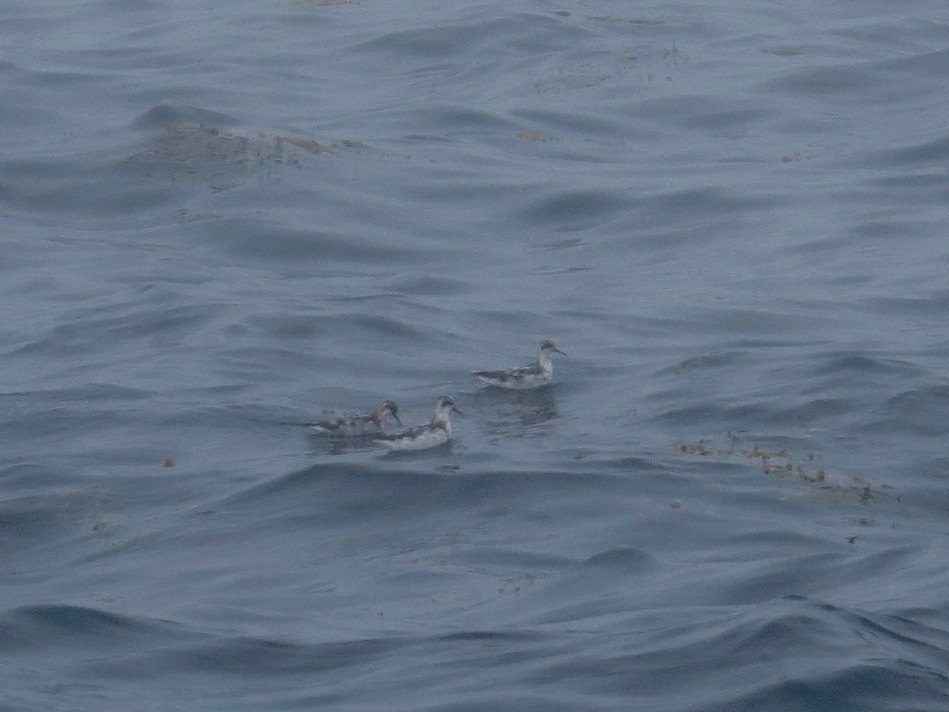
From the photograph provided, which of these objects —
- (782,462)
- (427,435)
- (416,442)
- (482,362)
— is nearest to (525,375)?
(482,362)

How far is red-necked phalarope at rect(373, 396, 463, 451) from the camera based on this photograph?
18547mm

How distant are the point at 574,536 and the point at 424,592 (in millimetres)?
1919

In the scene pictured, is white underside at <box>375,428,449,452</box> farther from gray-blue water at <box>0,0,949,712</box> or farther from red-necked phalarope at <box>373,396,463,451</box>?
gray-blue water at <box>0,0,949,712</box>

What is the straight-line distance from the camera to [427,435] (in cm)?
1870

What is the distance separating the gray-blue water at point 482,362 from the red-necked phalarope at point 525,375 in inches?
7.1

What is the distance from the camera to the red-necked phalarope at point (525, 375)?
20.8 m

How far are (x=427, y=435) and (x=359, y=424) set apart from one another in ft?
2.42

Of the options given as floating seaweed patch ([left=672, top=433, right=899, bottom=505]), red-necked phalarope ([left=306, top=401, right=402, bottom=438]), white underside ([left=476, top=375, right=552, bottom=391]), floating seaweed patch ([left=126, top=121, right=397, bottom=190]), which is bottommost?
floating seaweed patch ([left=672, top=433, right=899, bottom=505])

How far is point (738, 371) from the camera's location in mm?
21734

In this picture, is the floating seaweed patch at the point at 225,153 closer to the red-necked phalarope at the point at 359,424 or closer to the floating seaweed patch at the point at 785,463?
the red-necked phalarope at the point at 359,424

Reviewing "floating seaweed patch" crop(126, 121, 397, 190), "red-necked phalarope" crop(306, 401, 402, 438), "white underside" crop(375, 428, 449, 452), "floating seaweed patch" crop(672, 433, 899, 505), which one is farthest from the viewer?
"floating seaweed patch" crop(126, 121, 397, 190)

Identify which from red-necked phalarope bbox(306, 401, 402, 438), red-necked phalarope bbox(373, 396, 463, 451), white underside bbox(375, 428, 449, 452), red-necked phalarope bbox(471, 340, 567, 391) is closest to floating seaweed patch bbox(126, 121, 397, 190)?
red-necked phalarope bbox(471, 340, 567, 391)

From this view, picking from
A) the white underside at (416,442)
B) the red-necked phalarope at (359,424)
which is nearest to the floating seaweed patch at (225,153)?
the red-necked phalarope at (359,424)

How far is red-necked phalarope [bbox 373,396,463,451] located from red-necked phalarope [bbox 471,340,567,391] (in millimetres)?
1569
